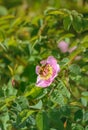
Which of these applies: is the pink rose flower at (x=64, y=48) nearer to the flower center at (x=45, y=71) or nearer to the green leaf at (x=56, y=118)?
the flower center at (x=45, y=71)

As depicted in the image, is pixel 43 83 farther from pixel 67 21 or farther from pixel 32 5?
pixel 32 5

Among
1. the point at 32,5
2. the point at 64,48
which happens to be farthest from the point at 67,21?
the point at 32,5

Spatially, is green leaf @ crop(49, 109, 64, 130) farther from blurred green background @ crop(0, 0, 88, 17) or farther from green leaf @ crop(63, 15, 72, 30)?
blurred green background @ crop(0, 0, 88, 17)

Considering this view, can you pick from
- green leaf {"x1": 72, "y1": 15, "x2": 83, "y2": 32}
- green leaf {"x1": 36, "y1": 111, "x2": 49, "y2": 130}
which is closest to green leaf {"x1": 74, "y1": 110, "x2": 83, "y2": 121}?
green leaf {"x1": 36, "y1": 111, "x2": 49, "y2": 130}

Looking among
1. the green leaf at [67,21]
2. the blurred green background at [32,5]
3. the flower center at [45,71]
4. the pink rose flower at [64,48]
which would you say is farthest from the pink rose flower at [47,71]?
the blurred green background at [32,5]

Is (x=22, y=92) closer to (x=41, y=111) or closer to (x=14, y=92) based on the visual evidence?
(x=14, y=92)

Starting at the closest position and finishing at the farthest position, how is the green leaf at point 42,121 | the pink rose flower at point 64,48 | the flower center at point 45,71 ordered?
the green leaf at point 42,121 → the flower center at point 45,71 → the pink rose flower at point 64,48
